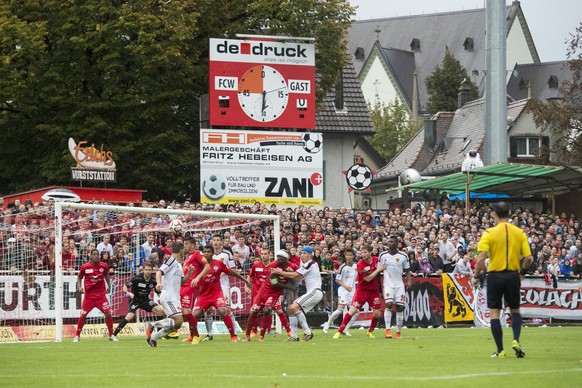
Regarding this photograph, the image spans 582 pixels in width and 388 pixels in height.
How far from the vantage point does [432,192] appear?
55375 millimetres

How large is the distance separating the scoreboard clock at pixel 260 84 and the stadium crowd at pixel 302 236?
4.34 meters

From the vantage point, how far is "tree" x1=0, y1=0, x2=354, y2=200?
1918 inches

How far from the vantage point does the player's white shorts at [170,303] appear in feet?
81.5

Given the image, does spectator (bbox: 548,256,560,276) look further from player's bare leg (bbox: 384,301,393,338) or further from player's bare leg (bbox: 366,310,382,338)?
player's bare leg (bbox: 384,301,393,338)


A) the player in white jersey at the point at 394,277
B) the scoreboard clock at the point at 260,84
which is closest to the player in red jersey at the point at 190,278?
the player in white jersey at the point at 394,277

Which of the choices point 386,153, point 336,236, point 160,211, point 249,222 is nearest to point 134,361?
point 160,211

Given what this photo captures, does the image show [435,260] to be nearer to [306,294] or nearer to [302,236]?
[302,236]

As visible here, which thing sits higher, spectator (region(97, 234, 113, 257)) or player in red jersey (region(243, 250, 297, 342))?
spectator (region(97, 234, 113, 257))

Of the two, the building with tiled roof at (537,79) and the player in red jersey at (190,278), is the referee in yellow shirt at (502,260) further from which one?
the building with tiled roof at (537,79)

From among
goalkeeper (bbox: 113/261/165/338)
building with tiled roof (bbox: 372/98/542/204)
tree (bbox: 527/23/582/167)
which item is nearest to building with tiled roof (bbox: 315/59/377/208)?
tree (bbox: 527/23/582/167)

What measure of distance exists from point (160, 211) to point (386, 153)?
285ft

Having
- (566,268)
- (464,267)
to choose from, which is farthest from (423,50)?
(464,267)

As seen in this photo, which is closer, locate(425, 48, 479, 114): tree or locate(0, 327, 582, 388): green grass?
locate(0, 327, 582, 388): green grass

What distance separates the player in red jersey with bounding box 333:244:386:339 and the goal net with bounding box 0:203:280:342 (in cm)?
262
